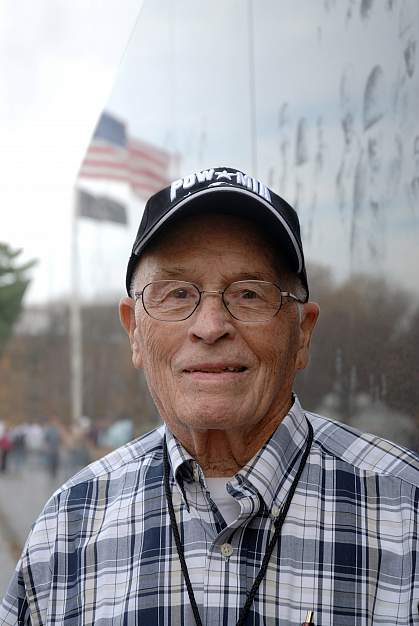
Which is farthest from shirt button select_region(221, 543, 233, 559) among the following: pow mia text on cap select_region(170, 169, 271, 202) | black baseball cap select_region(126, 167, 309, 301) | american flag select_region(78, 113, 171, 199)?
american flag select_region(78, 113, 171, 199)

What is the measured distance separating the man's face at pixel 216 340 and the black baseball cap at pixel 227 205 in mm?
29

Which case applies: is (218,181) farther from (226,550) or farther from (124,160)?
(124,160)

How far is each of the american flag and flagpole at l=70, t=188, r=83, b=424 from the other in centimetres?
54

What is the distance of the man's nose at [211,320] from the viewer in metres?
1.55

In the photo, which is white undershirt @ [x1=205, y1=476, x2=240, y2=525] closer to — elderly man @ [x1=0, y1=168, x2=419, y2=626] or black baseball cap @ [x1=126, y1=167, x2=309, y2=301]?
elderly man @ [x1=0, y1=168, x2=419, y2=626]

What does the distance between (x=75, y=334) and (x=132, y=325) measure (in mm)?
3564

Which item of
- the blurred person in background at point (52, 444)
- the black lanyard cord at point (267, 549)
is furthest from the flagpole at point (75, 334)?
the black lanyard cord at point (267, 549)

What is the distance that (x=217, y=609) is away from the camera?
1.54 m

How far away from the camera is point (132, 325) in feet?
5.94

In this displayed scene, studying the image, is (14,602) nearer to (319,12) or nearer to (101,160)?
(319,12)

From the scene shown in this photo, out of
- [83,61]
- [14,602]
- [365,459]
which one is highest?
[83,61]

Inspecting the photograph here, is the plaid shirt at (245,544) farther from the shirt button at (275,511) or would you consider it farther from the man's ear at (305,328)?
the man's ear at (305,328)

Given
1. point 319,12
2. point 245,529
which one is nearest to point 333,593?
point 245,529

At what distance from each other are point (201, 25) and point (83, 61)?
139 cm
